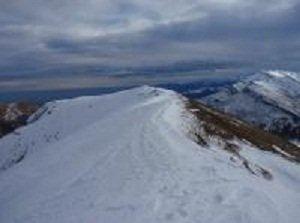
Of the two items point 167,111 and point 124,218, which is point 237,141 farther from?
point 124,218

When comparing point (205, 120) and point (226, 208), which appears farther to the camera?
point (205, 120)

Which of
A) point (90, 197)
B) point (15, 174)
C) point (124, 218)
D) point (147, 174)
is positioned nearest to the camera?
point (124, 218)

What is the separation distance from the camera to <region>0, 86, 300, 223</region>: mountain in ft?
92.1

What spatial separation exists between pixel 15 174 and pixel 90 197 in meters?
12.7

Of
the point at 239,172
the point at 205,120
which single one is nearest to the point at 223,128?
the point at 205,120

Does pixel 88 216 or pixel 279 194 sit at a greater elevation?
pixel 88 216

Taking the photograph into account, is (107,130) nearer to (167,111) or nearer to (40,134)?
(167,111)

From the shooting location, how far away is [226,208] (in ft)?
92.8

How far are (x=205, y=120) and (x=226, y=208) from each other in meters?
21.5

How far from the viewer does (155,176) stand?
3197 centimetres

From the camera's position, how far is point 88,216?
2722cm

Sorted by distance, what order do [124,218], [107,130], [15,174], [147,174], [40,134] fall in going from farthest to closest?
[40,134], [107,130], [15,174], [147,174], [124,218]

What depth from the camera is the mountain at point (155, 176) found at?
2806 cm

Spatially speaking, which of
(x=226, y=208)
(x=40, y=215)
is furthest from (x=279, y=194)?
(x=40, y=215)
